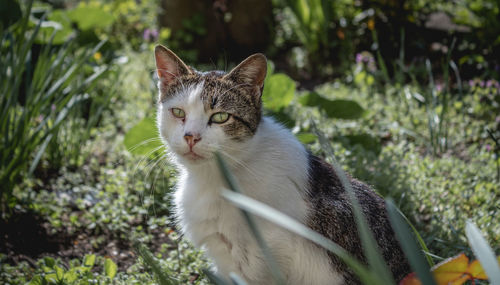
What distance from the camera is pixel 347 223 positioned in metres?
1.75

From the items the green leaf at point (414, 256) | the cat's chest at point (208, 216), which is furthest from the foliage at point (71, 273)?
the green leaf at point (414, 256)

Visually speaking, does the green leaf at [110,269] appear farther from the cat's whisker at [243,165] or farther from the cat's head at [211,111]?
the cat's whisker at [243,165]

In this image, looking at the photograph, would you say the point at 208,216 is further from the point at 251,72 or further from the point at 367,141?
the point at 367,141

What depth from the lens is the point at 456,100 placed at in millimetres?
3742

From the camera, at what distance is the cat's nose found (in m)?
1.65

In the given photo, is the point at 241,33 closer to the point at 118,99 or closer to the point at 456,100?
the point at 118,99

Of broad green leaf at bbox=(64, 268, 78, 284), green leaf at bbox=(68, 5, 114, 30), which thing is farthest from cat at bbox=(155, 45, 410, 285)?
green leaf at bbox=(68, 5, 114, 30)

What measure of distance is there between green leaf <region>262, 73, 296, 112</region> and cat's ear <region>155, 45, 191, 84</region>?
106cm

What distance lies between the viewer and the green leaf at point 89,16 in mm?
3924

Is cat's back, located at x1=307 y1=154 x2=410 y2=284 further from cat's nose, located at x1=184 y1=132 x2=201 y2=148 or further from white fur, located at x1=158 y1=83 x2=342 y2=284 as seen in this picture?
cat's nose, located at x1=184 y1=132 x2=201 y2=148

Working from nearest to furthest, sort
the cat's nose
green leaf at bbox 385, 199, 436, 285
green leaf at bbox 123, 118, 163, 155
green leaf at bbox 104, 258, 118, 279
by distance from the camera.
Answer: green leaf at bbox 385, 199, 436, 285 < the cat's nose < green leaf at bbox 104, 258, 118, 279 < green leaf at bbox 123, 118, 163, 155

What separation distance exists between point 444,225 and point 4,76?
2386 mm

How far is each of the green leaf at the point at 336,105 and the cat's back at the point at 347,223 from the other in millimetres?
1223

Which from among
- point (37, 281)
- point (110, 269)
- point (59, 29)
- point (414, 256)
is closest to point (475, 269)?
point (414, 256)
